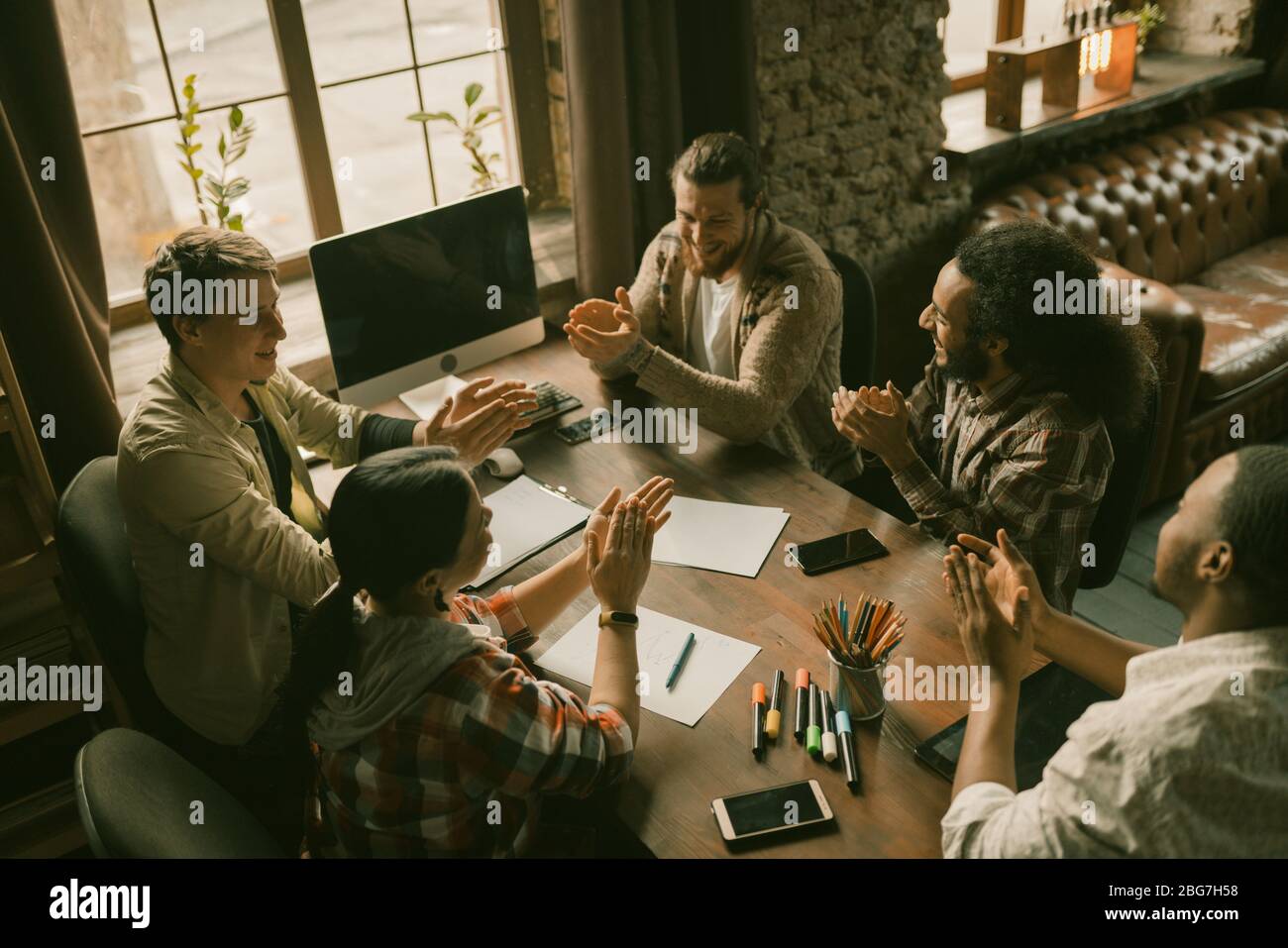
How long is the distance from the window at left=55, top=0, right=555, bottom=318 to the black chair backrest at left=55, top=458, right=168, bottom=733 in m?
1.15

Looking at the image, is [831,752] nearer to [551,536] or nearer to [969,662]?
[969,662]

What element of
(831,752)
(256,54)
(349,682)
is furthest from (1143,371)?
(256,54)

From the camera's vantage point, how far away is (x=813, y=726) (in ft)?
4.95

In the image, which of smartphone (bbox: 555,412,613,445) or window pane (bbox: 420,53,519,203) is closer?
smartphone (bbox: 555,412,613,445)

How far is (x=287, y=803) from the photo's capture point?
73.6 inches

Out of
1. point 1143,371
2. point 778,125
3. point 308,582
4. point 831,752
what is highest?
point 778,125

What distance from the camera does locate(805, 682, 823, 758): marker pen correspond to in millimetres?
1477

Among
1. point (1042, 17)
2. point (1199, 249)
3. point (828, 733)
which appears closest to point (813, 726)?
point (828, 733)

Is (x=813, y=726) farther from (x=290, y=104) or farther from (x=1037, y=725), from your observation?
(x=290, y=104)

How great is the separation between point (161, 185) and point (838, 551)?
7.51 feet

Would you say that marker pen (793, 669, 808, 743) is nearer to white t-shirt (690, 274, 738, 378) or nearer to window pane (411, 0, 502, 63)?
white t-shirt (690, 274, 738, 378)

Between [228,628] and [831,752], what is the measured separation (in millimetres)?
1056

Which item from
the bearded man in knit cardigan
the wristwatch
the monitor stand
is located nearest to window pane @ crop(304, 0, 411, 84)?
the monitor stand

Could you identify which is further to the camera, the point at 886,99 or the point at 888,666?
the point at 886,99
